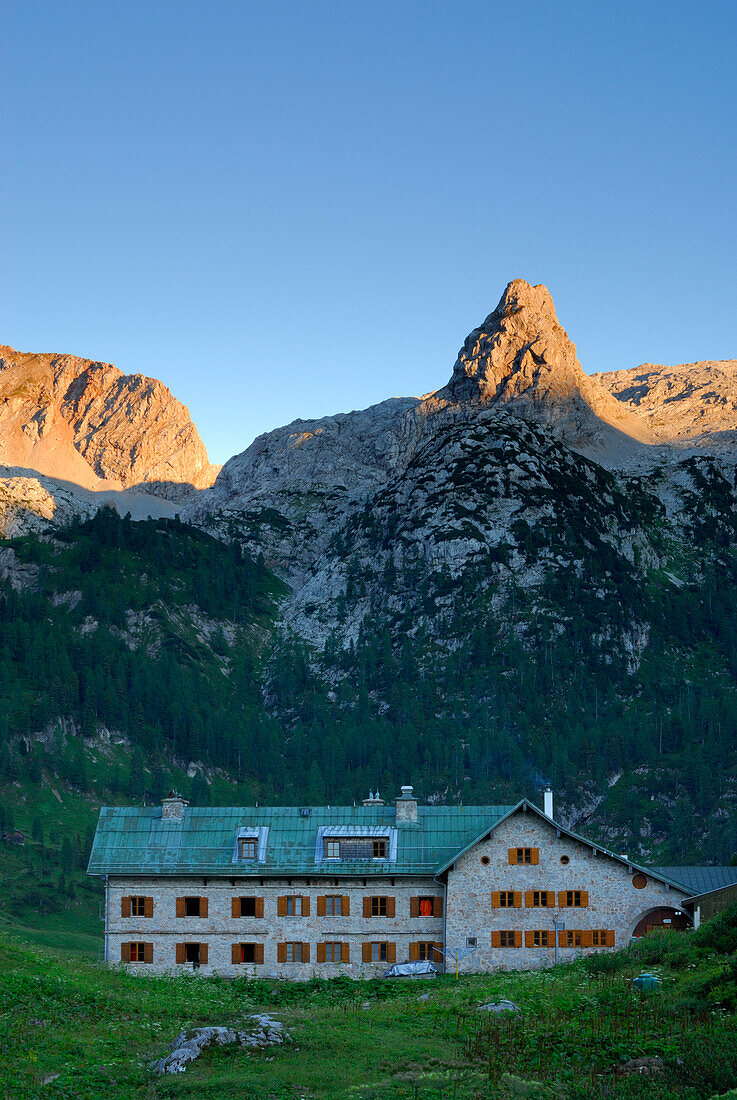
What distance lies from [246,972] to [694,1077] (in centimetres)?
4336

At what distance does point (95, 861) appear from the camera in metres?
79.0

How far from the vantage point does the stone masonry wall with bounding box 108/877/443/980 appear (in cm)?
7762

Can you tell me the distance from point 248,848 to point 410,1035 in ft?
97.8

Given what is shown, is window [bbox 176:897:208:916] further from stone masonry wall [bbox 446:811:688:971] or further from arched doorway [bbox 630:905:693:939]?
arched doorway [bbox 630:905:693:939]

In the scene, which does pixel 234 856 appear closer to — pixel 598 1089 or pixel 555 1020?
pixel 555 1020

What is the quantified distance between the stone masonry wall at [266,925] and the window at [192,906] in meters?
0.27

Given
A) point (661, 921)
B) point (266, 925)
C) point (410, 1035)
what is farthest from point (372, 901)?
point (410, 1035)

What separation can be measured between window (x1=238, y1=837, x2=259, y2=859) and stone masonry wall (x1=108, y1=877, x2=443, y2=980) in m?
1.55

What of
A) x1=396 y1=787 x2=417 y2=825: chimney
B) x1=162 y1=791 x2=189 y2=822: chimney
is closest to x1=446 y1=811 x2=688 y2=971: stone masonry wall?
x1=396 y1=787 x2=417 y2=825: chimney

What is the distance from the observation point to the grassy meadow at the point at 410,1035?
41156mm

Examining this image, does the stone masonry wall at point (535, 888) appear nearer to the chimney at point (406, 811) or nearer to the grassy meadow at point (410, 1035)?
the chimney at point (406, 811)

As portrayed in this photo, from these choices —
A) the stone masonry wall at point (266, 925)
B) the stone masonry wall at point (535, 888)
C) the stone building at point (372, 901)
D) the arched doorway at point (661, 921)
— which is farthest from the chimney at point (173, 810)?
the arched doorway at point (661, 921)

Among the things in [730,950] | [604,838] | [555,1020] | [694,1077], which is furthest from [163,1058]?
[604,838]

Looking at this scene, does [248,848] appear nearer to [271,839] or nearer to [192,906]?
[271,839]
